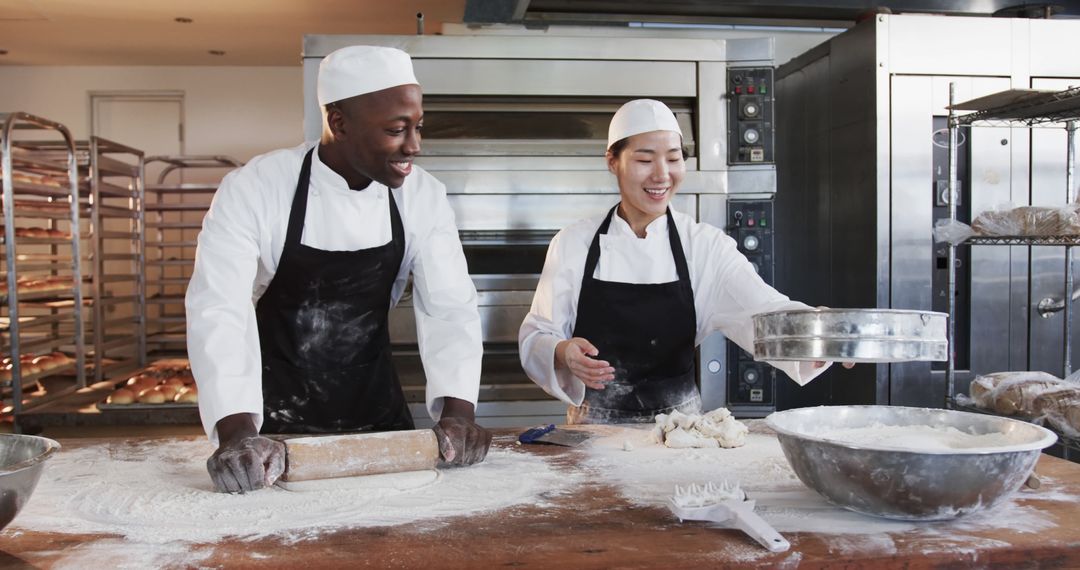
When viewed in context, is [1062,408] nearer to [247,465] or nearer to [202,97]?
[247,465]

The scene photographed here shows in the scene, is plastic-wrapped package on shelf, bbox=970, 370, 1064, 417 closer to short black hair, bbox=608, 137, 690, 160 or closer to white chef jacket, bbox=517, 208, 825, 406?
white chef jacket, bbox=517, 208, 825, 406

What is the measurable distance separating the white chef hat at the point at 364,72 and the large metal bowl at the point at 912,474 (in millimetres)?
1103

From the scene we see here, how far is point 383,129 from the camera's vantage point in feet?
5.95

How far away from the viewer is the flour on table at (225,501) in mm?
1226

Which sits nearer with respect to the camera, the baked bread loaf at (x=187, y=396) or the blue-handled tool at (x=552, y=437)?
the blue-handled tool at (x=552, y=437)

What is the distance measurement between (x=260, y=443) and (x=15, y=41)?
6540 millimetres

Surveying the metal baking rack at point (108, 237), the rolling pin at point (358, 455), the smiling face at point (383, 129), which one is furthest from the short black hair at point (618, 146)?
the metal baking rack at point (108, 237)

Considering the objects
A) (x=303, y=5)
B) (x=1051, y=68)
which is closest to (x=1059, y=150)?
(x=1051, y=68)

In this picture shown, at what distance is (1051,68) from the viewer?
10.5 feet

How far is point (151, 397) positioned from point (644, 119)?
3.20m

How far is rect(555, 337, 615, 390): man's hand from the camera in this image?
1982 mm

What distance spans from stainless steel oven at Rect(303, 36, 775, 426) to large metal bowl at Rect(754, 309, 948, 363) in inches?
62.1

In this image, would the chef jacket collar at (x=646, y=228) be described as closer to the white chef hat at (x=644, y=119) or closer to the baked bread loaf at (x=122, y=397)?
the white chef hat at (x=644, y=119)

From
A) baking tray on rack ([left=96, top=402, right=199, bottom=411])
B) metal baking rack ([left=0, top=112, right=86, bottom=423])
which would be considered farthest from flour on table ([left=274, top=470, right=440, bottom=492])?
metal baking rack ([left=0, top=112, right=86, bottom=423])
